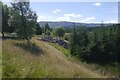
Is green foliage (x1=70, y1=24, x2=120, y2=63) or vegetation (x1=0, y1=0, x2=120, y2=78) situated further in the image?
green foliage (x1=70, y1=24, x2=120, y2=63)

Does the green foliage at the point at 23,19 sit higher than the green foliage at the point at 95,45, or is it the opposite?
the green foliage at the point at 23,19

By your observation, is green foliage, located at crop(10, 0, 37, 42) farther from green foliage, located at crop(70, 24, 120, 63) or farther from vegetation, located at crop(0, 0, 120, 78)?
green foliage, located at crop(70, 24, 120, 63)

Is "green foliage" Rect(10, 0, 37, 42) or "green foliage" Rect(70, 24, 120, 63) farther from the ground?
"green foliage" Rect(10, 0, 37, 42)

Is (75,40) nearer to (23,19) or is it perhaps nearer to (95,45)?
(95,45)

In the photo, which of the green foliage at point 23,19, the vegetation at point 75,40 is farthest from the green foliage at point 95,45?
the green foliage at point 23,19

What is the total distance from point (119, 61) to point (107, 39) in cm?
719

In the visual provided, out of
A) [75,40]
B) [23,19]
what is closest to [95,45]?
[75,40]

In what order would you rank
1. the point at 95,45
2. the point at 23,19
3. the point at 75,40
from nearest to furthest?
the point at 23,19 → the point at 95,45 → the point at 75,40

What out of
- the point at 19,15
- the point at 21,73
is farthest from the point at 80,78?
the point at 19,15

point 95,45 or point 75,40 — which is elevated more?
point 75,40

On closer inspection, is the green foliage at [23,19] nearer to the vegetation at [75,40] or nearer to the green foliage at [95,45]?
the vegetation at [75,40]

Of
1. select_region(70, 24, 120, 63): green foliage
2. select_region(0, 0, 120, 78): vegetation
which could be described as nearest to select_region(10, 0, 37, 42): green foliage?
select_region(0, 0, 120, 78): vegetation

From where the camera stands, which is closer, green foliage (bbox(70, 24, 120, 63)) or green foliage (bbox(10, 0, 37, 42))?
green foliage (bbox(10, 0, 37, 42))

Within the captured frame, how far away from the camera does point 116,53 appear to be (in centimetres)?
6681
